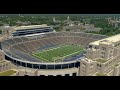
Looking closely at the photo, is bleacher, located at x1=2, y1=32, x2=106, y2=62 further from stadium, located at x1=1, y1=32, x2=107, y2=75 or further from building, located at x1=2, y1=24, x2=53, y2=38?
building, located at x1=2, y1=24, x2=53, y2=38

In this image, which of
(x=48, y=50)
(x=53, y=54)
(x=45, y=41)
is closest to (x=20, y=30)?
(x=45, y=41)

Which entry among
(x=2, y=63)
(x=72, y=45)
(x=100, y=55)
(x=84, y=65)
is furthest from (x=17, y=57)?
(x=72, y=45)

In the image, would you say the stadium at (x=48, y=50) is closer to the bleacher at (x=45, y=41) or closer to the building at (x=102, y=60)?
the bleacher at (x=45, y=41)

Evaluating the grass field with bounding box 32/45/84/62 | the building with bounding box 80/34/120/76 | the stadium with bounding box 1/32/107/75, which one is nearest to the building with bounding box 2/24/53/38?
the stadium with bounding box 1/32/107/75

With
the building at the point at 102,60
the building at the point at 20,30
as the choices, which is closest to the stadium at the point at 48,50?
the building at the point at 102,60

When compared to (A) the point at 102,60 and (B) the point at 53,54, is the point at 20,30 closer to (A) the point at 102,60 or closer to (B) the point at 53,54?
(B) the point at 53,54
